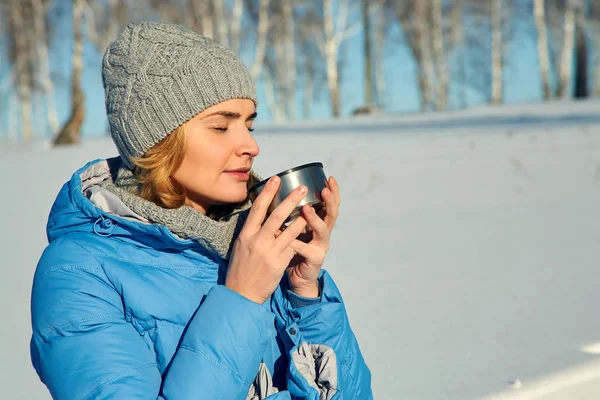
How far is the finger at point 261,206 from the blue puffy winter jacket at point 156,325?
5.3 inches

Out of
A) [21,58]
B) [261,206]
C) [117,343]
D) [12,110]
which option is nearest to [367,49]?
[21,58]

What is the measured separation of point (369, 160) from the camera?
7508 millimetres

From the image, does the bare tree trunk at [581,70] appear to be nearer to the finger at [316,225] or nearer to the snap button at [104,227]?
the finger at [316,225]

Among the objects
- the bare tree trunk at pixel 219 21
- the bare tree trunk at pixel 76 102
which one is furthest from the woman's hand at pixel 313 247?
the bare tree trunk at pixel 219 21

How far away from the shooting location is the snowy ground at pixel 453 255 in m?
2.51

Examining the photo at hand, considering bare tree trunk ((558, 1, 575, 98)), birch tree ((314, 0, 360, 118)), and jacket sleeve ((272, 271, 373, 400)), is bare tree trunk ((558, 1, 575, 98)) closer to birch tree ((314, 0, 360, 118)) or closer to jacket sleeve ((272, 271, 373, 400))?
birch tree ((314, 0, 360, 118))

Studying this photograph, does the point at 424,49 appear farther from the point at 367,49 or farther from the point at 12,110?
the point at 12,110

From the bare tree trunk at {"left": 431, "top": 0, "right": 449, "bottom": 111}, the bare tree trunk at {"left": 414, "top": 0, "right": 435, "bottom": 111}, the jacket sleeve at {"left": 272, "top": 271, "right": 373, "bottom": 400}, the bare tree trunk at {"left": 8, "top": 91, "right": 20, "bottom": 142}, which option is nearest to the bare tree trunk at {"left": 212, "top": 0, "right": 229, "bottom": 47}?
the bare tree trunk at {"left": 431, "top": 0, "right": 449, "bottom": 111}

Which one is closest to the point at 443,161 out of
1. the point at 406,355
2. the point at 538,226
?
the point at 538,226

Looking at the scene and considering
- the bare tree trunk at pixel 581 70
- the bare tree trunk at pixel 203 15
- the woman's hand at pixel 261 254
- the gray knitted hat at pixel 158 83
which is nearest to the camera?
the woman's hand at pixel 261 254

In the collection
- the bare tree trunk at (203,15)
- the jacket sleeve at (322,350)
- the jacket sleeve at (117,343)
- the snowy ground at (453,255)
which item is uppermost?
the bare tree trunk at (203,15)

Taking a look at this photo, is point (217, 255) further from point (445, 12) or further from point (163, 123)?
point (445, 12)

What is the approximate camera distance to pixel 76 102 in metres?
11.4

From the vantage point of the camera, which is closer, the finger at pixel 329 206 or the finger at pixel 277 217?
the finger at pixel 277 217
